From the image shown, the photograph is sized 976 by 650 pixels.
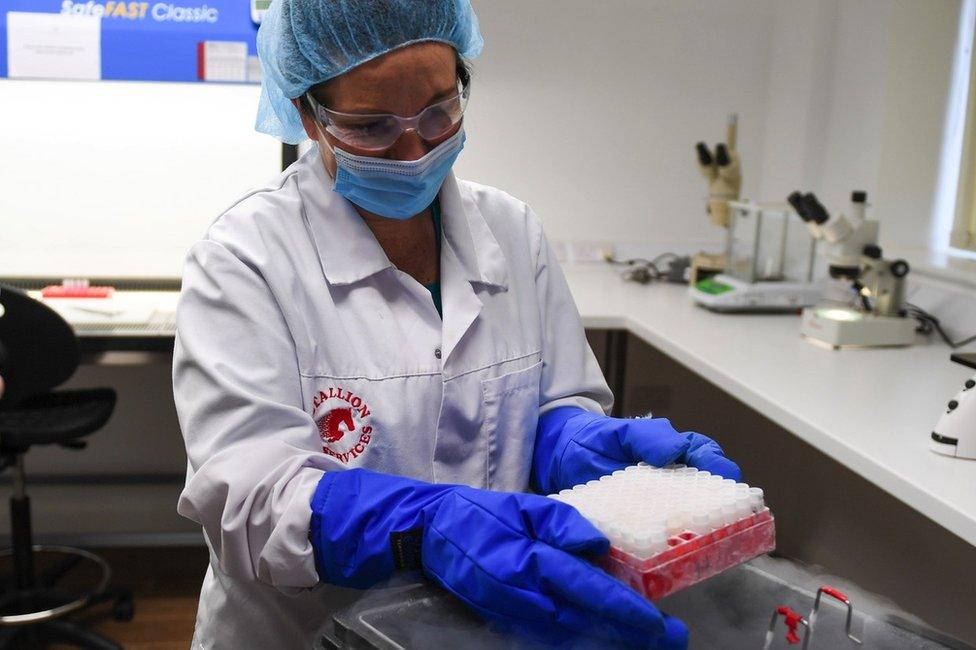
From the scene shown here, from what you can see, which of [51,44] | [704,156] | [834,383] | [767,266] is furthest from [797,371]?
[51,44]

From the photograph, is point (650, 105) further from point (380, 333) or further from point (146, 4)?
point (380, 333)

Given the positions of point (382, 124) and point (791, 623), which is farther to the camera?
point (382, 124)

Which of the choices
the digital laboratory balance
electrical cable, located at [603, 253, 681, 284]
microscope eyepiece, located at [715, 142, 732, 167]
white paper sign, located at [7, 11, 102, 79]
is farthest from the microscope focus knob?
white paper sign, located at [7, 11, 102, 79]

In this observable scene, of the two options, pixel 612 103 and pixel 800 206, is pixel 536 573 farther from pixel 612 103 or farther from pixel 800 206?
pixel 612 103

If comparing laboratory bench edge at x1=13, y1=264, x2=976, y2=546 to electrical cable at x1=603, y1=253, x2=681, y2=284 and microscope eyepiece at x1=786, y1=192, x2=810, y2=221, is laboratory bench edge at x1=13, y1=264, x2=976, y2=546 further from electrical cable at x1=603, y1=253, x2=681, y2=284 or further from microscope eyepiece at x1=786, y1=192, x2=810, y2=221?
microscope eyepiece at x1=786, y1=192, x2=810, y2=221

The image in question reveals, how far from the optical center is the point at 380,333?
3.86 feet

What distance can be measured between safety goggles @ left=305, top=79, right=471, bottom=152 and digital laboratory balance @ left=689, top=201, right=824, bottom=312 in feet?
5.55

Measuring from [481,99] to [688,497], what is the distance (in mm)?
2703

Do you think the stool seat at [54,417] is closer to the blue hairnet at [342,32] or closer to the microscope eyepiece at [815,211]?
the blue hairnet at [342,32]

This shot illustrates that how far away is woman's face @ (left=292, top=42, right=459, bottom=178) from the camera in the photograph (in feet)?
3.67

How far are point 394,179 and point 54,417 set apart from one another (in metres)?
1.69

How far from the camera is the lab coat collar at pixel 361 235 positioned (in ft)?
3.87

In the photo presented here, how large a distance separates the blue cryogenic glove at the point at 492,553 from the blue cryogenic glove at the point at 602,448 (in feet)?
0.85

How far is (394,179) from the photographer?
1199 millimetres
